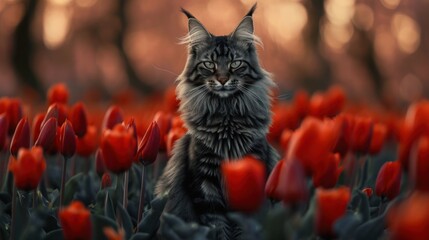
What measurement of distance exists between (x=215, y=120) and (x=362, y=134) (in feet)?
2.67

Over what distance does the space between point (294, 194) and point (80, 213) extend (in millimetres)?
710

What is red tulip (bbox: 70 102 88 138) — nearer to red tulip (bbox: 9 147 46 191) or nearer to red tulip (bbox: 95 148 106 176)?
red tulip (bbox: 95 148 106 176)

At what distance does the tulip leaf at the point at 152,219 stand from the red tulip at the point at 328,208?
38.0 inches

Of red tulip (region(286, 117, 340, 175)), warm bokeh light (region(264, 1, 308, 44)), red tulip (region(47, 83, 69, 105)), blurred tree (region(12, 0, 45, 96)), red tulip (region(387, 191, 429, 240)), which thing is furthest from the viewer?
warm bokeh light (region(264, 1, 308, 44))

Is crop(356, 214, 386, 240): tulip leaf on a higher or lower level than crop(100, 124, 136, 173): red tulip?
lower

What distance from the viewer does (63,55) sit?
1170 inches

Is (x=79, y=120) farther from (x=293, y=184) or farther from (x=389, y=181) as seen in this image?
(x=293, y=184)

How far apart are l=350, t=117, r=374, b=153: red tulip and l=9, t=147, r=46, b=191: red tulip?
1802 millimetres

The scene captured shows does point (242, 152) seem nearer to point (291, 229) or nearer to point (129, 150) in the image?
point (129, 150)

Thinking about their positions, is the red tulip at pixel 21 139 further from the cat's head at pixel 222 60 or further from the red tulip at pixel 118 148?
the cat's head at pixel 222 60

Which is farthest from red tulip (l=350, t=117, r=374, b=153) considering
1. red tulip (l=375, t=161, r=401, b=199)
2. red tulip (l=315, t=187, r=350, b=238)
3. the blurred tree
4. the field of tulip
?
the blurred tree

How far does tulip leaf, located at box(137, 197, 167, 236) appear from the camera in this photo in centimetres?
270

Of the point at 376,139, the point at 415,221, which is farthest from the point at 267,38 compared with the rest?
the point at 415,221

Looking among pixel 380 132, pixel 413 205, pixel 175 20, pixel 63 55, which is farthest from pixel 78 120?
pixel 175 20
